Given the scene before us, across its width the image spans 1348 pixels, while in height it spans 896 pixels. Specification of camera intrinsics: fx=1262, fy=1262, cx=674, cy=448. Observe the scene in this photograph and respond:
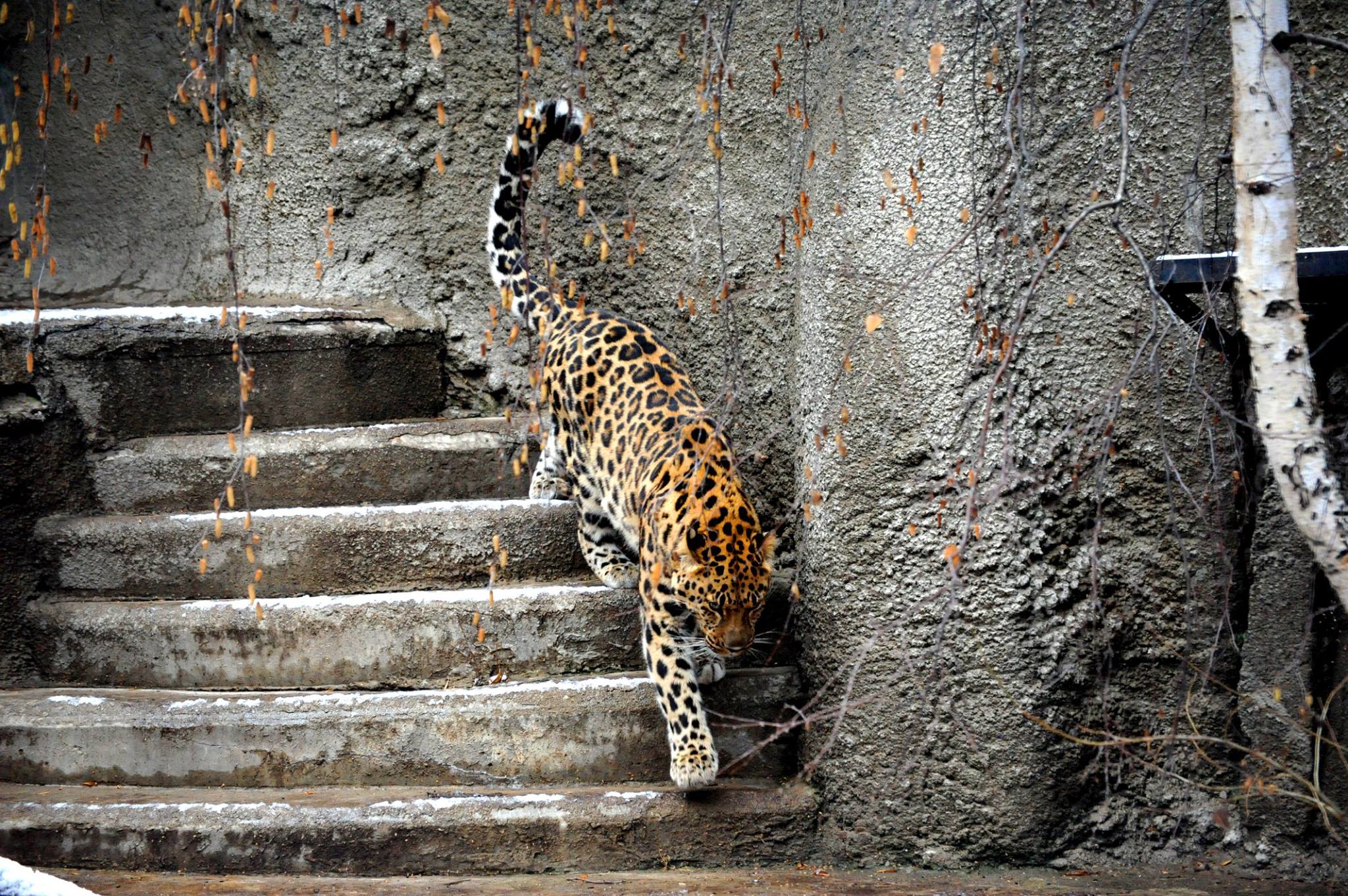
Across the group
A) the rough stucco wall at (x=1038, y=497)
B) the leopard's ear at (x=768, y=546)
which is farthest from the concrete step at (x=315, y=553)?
the rough stucco wall at (x=1038, y=497)

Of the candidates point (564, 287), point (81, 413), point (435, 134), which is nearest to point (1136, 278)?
point (564, 287)

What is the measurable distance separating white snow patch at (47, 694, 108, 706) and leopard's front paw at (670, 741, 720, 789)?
2.43m

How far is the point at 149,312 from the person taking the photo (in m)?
6.45

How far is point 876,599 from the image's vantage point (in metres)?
4.68

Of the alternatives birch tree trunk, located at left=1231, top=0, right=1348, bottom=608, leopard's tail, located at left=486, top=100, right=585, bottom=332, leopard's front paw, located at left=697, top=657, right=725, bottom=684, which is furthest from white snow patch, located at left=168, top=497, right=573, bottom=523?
birch tree trunk, located at left=1231, top=0, right=1348, bottom=608

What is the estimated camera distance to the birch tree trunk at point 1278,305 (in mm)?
2852

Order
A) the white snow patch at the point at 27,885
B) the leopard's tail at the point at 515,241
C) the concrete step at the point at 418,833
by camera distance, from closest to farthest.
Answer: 1. the white snow patch at the point at 27,885
2. the concrete step at the point at 418,833
3. the leopard's tail at the point at 515,241

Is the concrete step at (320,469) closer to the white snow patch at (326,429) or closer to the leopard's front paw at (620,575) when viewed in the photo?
the white snow patch at (326,429)

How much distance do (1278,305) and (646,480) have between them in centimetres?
280

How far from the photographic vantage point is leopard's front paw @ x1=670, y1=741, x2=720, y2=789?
15.2ft

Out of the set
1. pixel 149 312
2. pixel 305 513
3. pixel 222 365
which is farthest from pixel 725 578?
pixel 149 312

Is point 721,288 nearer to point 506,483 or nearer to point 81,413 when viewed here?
point 506,483

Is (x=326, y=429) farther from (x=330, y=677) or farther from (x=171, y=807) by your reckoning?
(x=171, y=807)

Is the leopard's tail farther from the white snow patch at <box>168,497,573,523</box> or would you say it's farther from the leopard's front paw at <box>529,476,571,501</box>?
the white snow patch at <box>168,497,573,523</box>
